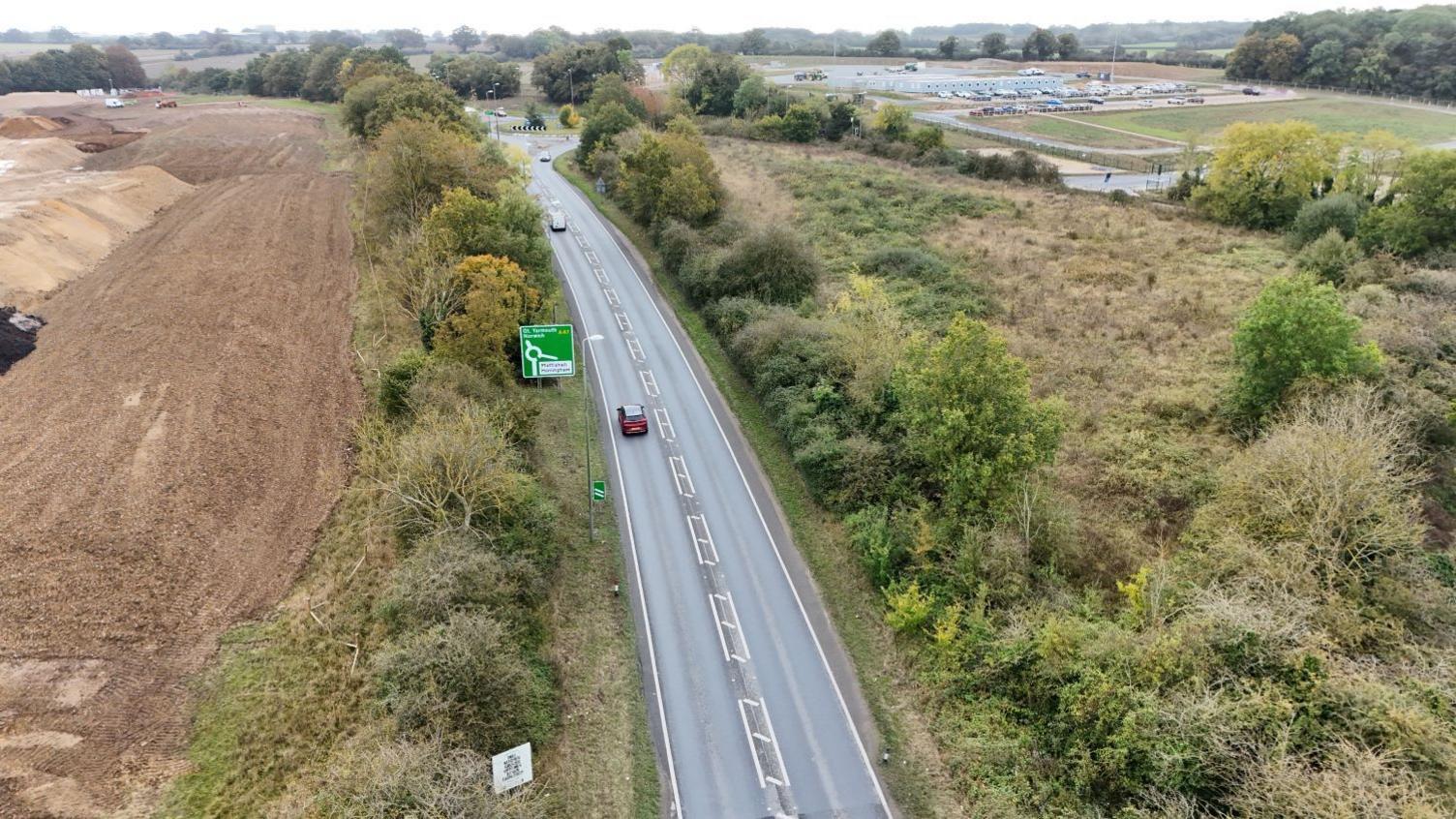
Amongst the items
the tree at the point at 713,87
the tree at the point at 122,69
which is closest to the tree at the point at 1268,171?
the tree at the point at 713,87

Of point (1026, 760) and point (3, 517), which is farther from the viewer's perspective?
point (3, 517)

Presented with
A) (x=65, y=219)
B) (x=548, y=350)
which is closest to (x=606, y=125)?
(x=65, y=219)

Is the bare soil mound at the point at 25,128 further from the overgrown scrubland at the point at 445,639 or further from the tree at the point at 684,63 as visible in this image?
the overgrown scrubland at the point at 445,639

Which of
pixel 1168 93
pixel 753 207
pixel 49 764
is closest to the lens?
pixel 49 764

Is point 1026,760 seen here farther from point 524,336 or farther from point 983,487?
point 524,336

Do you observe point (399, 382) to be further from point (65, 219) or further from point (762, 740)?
point (65, 219)

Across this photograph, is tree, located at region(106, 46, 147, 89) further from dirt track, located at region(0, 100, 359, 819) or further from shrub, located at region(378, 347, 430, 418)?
shrub, located at region(378, 347, 430, 418)

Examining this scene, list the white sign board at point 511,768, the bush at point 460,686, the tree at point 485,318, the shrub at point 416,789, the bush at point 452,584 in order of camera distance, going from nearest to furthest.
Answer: the shrub at point 416,789, the white sign board at point 511,768, the bush at point 460,686, the bush at point 452,584, the tree at point 485,318

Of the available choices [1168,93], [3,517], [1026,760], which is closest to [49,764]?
[3,517]
